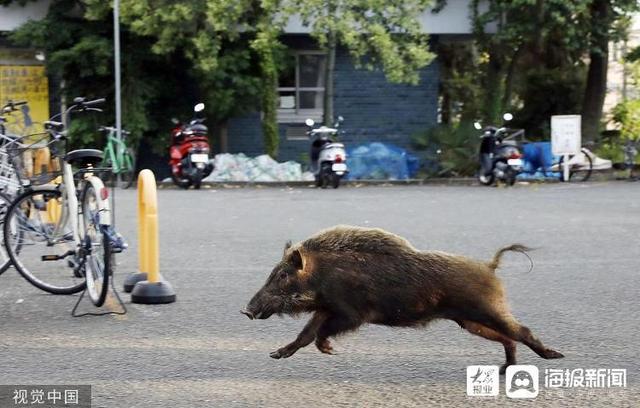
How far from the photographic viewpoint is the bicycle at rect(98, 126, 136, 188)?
839 inches

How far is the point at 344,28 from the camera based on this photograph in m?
22.4

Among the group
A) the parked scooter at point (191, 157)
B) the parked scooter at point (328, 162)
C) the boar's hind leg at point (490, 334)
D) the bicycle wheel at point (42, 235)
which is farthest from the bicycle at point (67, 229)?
the parked scooter at point (328, 162)

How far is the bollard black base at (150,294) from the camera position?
Result: 8.02 meters

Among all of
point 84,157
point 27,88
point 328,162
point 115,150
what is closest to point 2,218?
point 84,157

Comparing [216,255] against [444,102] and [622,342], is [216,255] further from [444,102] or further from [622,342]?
[444,102]

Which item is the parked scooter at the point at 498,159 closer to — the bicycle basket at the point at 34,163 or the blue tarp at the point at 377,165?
the blue tarp at the point at 377,165

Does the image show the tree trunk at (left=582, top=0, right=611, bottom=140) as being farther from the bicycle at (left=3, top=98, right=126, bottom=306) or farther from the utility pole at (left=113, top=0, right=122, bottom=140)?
the bicycle at (left=3, top=98, right=126, bottom=306)

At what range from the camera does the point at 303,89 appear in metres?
27.6

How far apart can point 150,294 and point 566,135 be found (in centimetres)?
1641

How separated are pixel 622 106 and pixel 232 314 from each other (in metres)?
21.9

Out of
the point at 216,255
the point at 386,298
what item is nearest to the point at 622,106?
the point at 216,255

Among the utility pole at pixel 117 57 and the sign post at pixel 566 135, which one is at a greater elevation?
the utility pole at pixel 117 57

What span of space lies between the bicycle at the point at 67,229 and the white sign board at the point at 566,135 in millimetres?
15908

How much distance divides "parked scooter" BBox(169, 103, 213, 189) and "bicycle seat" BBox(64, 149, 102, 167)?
43.7 ft
